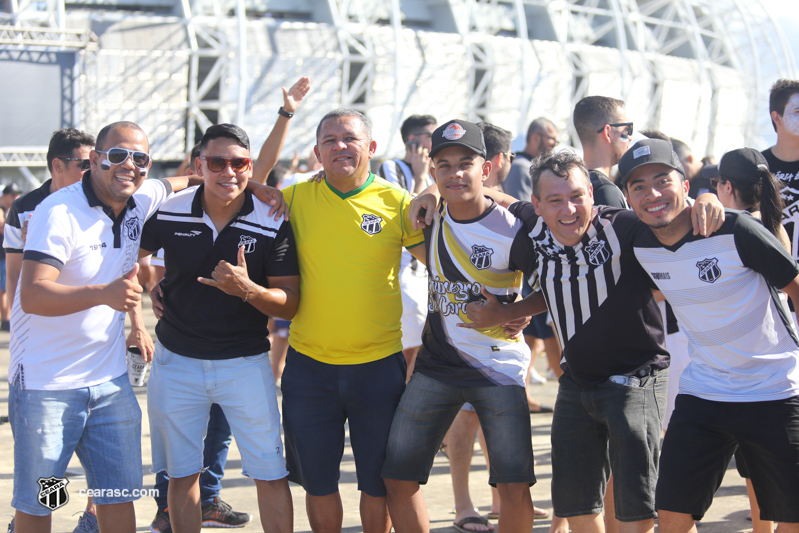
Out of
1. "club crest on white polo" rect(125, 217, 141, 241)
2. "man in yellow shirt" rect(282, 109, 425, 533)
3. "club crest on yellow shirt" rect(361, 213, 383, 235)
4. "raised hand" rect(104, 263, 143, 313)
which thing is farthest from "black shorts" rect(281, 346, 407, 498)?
"club crest on white polo" rect(125, 217, 141, 241)

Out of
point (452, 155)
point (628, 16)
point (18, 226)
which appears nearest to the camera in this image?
point (452, 155)

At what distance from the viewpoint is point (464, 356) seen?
3828mm

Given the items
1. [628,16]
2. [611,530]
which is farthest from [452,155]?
[628,16]

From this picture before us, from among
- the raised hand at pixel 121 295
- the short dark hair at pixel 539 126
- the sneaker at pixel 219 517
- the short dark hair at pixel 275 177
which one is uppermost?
the short dark hair at pixel 275 177

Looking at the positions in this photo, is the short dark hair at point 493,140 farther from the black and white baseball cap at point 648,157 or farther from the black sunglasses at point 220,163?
the black sunglasses at point 220,163

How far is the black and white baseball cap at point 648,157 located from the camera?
11.1 feet

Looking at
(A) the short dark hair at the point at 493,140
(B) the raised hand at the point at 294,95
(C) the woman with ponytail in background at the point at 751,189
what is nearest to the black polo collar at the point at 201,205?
(B) the raised hand at the point at 294,95

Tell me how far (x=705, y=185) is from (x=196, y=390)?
483 cm

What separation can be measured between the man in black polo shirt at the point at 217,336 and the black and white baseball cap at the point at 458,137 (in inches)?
38.1

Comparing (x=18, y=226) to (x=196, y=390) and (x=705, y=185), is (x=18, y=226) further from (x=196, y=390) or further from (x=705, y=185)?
(x=705, y=185)

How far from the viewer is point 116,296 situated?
3.32m

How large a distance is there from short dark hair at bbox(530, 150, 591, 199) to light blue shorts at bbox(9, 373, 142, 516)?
93.1 inches

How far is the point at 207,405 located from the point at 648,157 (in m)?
2.61

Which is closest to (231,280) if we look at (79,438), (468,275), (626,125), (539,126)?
(79,438)
